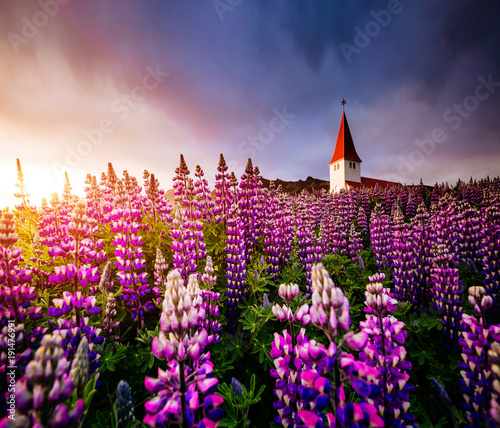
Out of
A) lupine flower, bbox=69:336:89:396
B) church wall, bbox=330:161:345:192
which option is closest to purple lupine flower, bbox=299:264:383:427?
lupine flower, bbox=69:336:89:396

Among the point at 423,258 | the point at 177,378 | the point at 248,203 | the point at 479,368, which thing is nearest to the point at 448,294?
the point at 423,258

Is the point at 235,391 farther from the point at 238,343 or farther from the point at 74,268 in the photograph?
the point at 74,268

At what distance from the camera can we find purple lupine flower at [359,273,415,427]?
5.49ft

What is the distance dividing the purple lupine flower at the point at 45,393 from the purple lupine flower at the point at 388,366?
188cm

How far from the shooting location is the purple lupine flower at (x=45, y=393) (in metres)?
1.03

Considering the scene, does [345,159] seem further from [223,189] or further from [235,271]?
[235,271]

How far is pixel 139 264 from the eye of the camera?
12.0 feet

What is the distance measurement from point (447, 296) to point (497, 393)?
124 inches

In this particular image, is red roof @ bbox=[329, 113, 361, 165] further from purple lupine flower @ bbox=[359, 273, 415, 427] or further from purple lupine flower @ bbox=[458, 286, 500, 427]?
purple lupine flower @ bbox=[359, 273, 415, 427]

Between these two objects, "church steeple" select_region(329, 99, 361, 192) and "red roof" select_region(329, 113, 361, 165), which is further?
"red roof" select_region(329, 113, 361, 165)

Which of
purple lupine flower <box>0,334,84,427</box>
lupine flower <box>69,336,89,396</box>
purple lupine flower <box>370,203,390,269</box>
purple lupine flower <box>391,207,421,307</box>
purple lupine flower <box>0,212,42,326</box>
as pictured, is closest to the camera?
purple lupine flower <box>0,334,84,427</box>

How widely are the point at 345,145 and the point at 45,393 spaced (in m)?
67.7

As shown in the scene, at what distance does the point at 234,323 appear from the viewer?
159 inches

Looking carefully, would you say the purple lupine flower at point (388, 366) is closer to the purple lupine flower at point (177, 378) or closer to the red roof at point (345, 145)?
the purple lupine flower at point (177, 378)
